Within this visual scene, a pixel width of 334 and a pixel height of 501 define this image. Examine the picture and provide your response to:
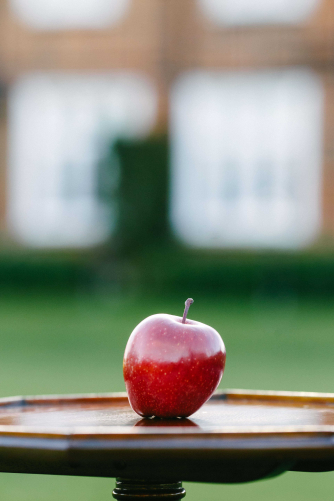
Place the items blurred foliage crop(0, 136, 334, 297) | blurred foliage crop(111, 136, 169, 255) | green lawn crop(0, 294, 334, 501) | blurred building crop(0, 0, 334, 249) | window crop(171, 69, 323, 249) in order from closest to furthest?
green lawn crop(0, 294, 334, 501) → blurred foliage crop(0, 136, 334, 297) → blurred foliage crop(111, 136, 169, 255) → window crop(171, 69, 323, 249) → blurred building crop(0, 0, 334, 249)

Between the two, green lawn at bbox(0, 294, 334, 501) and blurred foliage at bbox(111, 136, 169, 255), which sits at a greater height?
blurred foliage at bbox(111, 136, 169, 255)

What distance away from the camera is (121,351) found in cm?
875

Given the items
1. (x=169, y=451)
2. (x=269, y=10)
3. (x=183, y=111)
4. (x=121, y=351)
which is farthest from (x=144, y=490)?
(x=269, y=10)

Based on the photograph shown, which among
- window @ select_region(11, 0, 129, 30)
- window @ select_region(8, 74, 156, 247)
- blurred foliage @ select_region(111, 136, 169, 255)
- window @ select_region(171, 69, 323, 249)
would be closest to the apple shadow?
blurred foliage @ select_region(111, 136, 169, 255)

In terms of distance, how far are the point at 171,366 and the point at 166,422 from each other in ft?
0.34

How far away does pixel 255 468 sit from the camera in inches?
50.6

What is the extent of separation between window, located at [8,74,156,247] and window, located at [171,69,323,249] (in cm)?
128

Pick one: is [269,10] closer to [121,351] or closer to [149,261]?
[149,261]

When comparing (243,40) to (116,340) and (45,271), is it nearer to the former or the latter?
(45,271)

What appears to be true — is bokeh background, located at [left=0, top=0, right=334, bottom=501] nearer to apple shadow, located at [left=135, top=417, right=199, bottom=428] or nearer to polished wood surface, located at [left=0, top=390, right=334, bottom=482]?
apple shadow, located at [left=135, top=417, right=199, bottom=428]

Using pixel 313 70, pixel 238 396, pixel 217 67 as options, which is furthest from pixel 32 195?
pixel 238 396

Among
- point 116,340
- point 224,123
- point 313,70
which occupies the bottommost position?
point 116,340

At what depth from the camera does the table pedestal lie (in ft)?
5.02

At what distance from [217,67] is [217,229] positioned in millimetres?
3432
